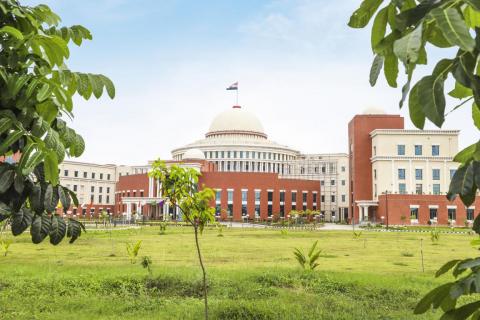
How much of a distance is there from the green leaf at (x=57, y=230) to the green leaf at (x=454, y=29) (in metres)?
2.41

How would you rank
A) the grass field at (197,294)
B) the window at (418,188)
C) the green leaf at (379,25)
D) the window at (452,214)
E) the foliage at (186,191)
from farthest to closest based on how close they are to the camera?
1. the window at (418,188)
2. the window at (452,214)
3. the foliage at (186,191)
4. the grass field at (197,294)
5. the green leaf at (379,25)

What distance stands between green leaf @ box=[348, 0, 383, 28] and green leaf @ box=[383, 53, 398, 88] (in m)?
0.20

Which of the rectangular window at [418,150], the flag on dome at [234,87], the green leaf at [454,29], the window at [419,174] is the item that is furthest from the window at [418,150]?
the green leaf at [454,29]

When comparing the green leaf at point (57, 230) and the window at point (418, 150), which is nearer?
the green leaf at point (57, 230)

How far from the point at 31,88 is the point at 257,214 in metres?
66.8

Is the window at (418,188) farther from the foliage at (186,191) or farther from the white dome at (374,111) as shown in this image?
the foliage at (186,191)

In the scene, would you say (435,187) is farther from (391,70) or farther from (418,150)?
(391,70)

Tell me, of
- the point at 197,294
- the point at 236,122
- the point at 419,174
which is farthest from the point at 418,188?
the point at 197,294

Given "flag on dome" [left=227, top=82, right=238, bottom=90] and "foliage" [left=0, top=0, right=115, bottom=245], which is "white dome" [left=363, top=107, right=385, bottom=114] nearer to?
"flag on dome" [left=227, top=82, right=238, bottom=90]

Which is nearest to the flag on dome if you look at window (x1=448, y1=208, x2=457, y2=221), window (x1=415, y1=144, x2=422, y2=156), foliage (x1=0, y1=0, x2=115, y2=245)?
window (x1=415, y1=144, x2=422, y2=156)

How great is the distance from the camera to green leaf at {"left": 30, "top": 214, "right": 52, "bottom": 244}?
2641mm

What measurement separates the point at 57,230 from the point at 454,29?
245 cm

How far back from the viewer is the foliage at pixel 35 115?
2.18 meters

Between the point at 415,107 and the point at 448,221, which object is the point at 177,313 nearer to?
the point at 415,107
